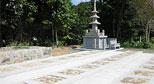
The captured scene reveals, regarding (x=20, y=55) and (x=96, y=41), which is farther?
(x=96, y=41)

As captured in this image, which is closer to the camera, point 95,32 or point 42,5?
point 95,32

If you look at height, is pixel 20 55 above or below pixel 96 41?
below

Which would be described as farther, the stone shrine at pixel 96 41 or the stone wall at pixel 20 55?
the stone shrine at pixel 96 41

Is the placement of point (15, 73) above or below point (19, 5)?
below

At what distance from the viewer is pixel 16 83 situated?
401cm

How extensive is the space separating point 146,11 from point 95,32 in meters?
6.57

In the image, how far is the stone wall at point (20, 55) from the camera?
6.58m

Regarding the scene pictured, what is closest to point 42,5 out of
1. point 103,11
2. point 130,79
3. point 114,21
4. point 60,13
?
point 60,13

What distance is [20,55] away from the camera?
7133mm

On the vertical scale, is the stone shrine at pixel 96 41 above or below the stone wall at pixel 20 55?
above

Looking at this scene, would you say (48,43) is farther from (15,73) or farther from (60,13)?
(15,73)

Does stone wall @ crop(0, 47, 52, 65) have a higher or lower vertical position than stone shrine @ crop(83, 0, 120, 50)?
lower

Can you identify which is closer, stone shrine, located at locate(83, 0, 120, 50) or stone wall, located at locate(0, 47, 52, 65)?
stone wall, located at locate(0, 47, 52, 65)

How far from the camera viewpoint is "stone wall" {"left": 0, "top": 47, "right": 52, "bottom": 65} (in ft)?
21.6
